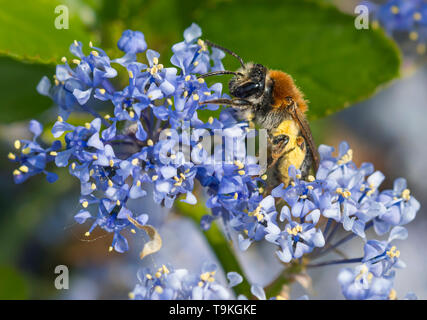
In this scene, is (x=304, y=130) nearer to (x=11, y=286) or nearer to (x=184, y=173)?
(x=184, y=173)

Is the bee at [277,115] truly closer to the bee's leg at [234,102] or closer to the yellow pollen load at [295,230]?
the bee's leg at [234,102]

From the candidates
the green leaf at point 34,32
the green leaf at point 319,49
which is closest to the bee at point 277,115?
the green leaf at point 319,49

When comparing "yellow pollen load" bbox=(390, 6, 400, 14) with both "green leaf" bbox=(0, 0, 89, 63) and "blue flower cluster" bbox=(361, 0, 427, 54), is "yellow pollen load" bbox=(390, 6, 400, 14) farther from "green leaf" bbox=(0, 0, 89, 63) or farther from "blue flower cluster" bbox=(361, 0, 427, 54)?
"green leaf" bbox=(0, 0, 89, 63)

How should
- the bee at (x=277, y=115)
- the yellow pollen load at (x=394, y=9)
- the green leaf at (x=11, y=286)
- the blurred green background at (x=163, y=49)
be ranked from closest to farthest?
the bee at (x=277, y=115), the blurred green background at (x=163, y=49), the green leaf at (x=11, y=286), the yellow pollen load at (x=394, y=9)

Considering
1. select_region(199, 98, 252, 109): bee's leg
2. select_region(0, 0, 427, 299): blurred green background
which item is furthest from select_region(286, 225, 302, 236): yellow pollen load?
select_region(0, 0, 427, 299): blurred green background

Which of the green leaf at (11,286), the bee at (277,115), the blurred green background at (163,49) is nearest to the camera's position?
the bee at (277,115)
